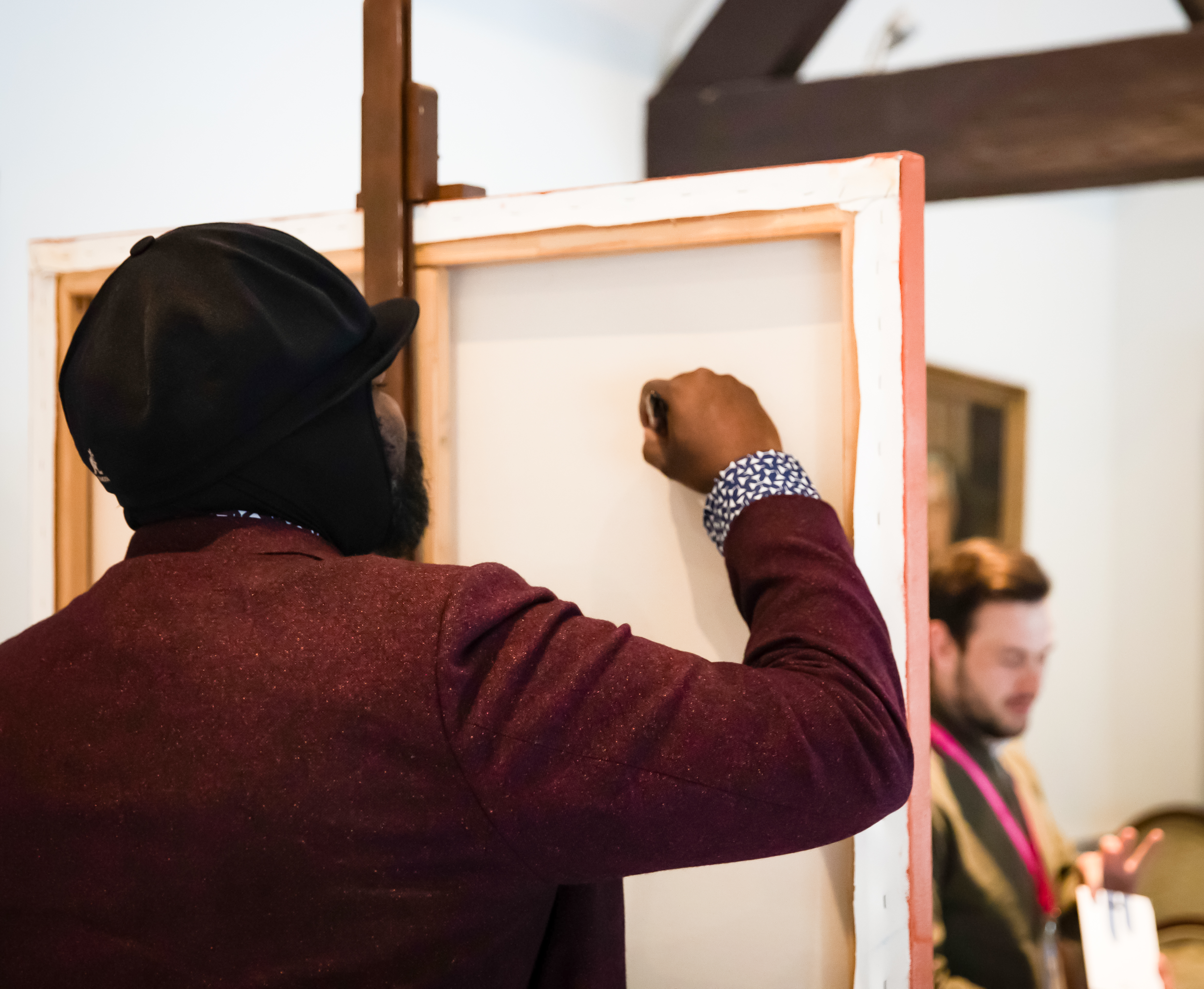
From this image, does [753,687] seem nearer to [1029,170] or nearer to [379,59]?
[379,59]

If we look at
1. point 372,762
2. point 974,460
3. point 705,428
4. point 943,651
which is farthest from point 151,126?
point 974,460

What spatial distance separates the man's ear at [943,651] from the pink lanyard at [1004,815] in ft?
0.36

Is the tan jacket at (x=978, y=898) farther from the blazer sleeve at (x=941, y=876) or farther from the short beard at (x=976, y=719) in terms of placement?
the short beard at (x=976, y=719)

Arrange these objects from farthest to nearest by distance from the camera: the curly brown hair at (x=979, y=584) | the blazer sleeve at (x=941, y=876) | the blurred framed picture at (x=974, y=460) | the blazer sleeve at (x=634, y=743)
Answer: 1. the blurred framed picture at (x=974, y=460)
2. the curly brown hair at (x=979, y=584)
3. the blazer sleeve at (x=941, y=876)
4. the blazer sleeve at (x=634, y=743)

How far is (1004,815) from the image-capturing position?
5.45 feet

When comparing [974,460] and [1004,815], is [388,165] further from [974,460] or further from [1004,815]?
[974,460]

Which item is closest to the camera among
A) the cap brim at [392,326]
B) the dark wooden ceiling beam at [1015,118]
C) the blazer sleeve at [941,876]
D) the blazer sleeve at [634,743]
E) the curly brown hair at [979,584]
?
the blazer sleeve at [634,743]

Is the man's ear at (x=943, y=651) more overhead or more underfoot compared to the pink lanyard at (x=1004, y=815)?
more overhead

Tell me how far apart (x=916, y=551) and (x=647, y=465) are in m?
0.23

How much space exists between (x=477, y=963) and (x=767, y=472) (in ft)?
1.22

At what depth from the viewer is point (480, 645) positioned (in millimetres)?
547

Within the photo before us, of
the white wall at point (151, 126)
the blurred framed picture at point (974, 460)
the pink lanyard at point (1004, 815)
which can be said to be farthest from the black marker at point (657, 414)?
the blurred framed picture at point (974, 460)

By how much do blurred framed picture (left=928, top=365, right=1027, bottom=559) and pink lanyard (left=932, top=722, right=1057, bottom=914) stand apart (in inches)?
50.2

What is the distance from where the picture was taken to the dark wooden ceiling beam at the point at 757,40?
2291mm
